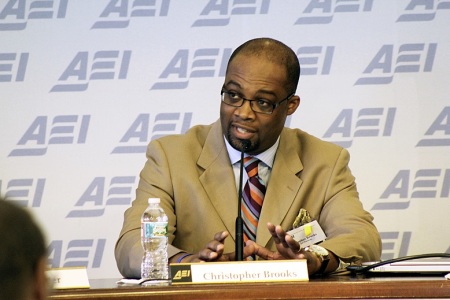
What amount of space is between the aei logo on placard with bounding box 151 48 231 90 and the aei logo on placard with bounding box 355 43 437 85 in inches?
30.1

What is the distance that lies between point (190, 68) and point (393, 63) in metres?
1.11

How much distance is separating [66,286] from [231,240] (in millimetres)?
959

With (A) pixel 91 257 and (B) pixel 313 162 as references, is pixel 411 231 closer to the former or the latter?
(B) pixel 313 162

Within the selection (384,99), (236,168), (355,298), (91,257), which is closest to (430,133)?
(384,99)

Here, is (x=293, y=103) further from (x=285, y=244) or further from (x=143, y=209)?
(x=285, y=244)

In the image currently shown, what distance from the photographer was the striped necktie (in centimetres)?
321

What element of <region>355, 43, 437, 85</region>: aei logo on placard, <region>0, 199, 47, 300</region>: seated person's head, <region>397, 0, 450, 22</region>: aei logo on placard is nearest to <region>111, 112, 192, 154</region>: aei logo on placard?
<region>355, 43, 437, 85</region>: aei logo on placard

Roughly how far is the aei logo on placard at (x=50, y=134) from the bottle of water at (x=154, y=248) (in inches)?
66.4

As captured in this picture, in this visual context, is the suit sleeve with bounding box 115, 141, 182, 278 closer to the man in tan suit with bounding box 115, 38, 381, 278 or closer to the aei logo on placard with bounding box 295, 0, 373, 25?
the man in tan suit with bounding box 115, 38, 381, 278

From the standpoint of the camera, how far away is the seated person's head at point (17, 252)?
904mm

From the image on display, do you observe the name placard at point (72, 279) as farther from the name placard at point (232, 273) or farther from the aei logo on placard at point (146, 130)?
the aei logo on placard at point (146, 130)

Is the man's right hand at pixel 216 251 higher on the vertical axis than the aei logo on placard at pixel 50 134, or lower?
lower

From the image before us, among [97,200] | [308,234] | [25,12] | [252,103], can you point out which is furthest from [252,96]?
[25,12]

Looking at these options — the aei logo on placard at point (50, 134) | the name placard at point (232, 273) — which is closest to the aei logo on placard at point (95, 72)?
the aei logo on placard at point (50, 134)
